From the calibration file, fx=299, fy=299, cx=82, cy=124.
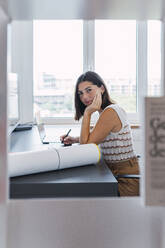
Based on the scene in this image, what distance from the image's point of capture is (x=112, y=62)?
3.96 m

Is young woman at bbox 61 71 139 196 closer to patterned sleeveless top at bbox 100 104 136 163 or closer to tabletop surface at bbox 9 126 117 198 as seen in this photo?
patterned sleeveless top at bbox 100 104 136 163

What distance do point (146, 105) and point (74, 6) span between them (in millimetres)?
212

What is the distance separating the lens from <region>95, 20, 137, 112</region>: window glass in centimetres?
391

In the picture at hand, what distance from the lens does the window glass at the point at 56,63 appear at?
3.88m

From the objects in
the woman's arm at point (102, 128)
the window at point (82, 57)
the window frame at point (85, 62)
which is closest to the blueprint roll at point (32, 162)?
the woman's arm at point (102, 128)

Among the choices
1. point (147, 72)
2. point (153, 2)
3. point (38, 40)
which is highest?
point (38, 40)

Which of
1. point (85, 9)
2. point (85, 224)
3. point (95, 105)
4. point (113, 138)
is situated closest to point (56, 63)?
point (95, 105)

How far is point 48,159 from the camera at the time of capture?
42.4 inches

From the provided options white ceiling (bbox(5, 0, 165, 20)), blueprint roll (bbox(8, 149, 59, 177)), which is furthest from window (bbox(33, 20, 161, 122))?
white ceiling (bbox(5, 0, 165, 20))

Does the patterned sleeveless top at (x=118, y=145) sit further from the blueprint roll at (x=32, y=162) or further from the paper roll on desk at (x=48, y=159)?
the blueprint roll at (x=32, y=162)

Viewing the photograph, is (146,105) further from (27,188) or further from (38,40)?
(38,40)

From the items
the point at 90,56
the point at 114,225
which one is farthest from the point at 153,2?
the point at 90,56

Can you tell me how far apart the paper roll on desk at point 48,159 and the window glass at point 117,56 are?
273 centimetres

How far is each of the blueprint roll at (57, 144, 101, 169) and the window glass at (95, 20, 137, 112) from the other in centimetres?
268
